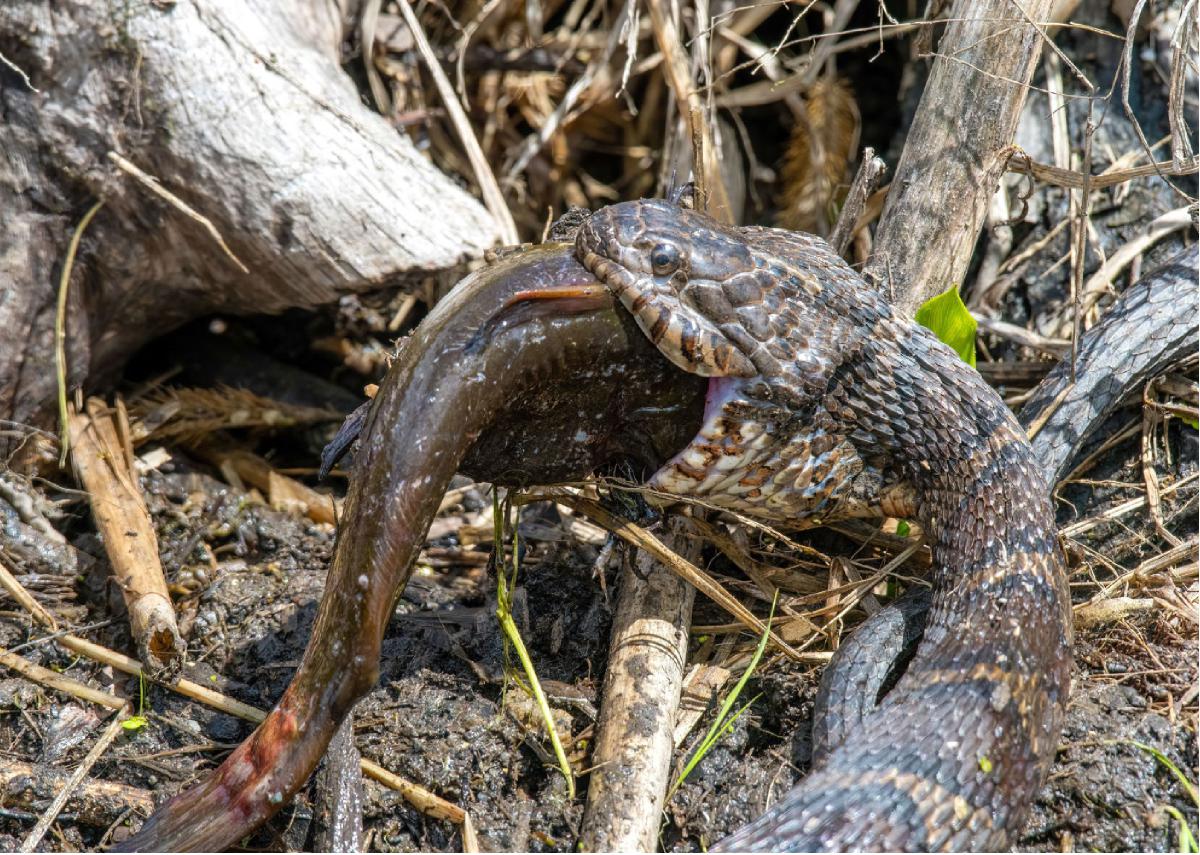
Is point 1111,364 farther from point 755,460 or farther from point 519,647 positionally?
point 519,647

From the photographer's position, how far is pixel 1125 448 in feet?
12.0

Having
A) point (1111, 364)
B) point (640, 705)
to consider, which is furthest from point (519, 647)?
point (1111, 364)

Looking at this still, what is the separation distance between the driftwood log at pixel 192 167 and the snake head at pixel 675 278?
1370 millimetres

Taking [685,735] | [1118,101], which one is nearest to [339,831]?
[685,735]

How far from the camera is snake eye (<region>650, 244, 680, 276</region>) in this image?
256 cm

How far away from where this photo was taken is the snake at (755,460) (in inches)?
93.9

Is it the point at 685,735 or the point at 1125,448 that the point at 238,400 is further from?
the point at 1125,448

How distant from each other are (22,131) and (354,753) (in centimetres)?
257

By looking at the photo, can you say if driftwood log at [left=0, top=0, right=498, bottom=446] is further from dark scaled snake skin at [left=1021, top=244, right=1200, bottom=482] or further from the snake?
dark scaled snake skin at [left=1021, top=244, right=1200, bottom=482]

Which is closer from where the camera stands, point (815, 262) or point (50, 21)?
point (815, 262)

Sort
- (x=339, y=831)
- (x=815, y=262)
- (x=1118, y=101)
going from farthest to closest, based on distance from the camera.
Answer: (x=1118, y=101) < (x=815, y=262) < (x=339, y=831)

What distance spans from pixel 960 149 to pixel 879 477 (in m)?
1.29

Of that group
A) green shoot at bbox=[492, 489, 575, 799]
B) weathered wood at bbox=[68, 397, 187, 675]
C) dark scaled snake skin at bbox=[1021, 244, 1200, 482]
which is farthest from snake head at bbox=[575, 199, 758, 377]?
weathered wood at bbox=[68, 397, 187, 675]

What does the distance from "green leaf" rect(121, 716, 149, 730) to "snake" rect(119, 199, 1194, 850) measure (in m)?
0.56
